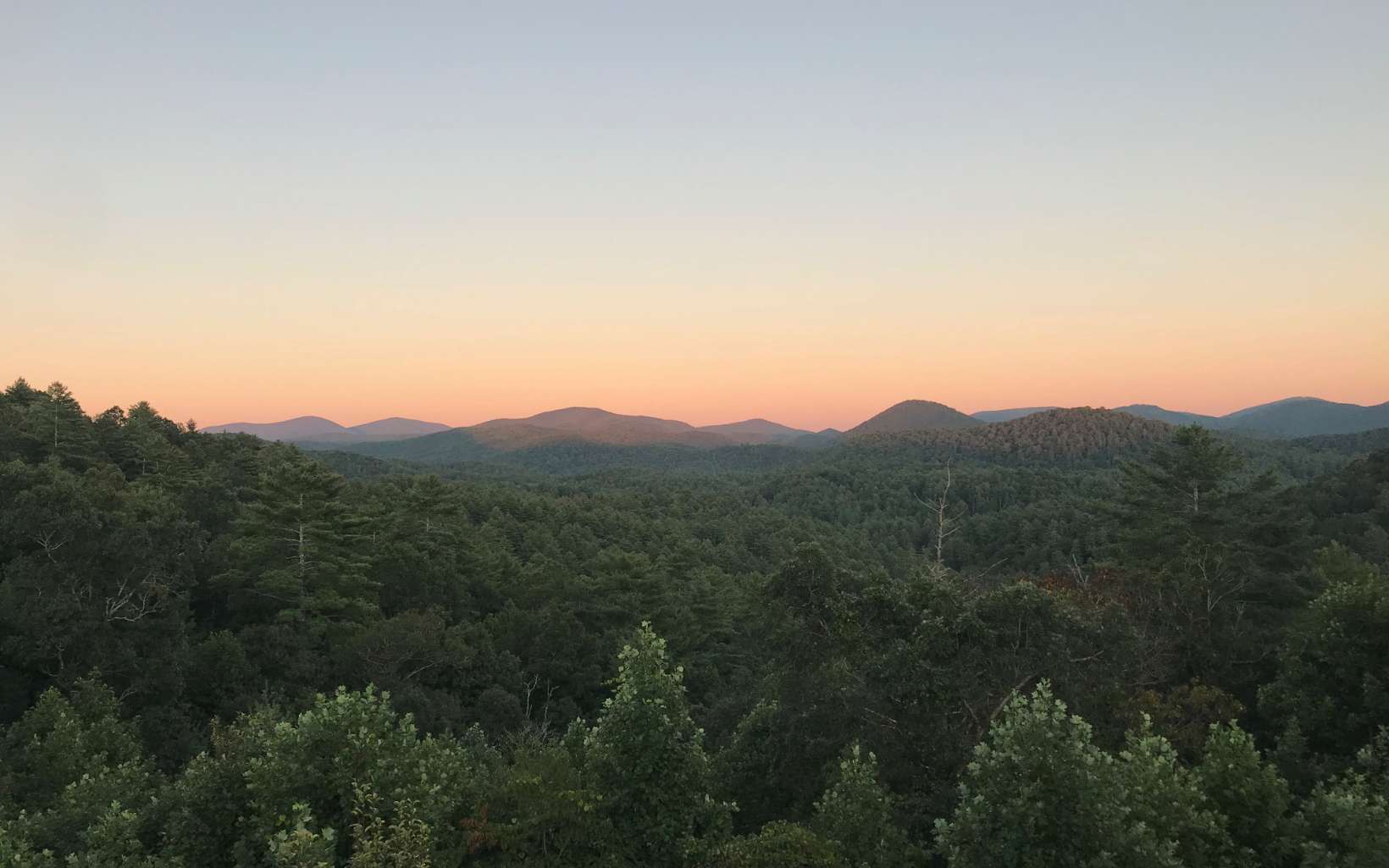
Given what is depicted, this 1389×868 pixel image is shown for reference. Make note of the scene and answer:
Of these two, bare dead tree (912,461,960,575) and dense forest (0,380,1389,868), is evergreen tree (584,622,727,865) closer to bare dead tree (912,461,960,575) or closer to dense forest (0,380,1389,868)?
dense forest (0,380,1389,868)

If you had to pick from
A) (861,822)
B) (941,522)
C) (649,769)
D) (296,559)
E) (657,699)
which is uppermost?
(941,522)

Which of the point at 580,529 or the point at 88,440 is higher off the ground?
the point at 88,440

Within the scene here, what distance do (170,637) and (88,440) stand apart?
2585cm

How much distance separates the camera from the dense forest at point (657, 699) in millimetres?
11641

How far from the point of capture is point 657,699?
41.7ft

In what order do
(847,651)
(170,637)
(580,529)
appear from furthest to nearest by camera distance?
(580,529)
(170,637)
(847,651)

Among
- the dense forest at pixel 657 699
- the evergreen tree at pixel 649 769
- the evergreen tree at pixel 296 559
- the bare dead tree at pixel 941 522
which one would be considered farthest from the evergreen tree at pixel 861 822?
the evergreen tree at pixel 296 559

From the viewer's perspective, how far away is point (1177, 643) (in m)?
21.8

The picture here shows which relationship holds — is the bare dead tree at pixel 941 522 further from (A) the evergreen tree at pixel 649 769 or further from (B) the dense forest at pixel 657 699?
(A) the evergreen tree at pixel 649 769

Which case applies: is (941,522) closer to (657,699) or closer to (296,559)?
(657,699)

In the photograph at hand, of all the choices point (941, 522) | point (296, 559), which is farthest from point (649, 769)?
point (296, 559)

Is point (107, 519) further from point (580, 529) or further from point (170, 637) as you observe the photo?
point (580, 529)

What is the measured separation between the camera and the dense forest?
11641 millimetres

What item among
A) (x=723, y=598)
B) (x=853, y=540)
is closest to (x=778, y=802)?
(x=723, y=598)
